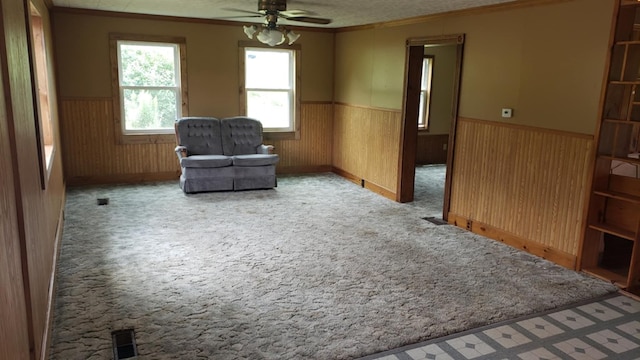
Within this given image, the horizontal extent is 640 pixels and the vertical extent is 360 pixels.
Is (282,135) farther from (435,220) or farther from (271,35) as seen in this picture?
(435,220)

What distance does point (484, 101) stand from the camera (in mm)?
4887

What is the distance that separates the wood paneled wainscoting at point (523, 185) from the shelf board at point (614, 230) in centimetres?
11

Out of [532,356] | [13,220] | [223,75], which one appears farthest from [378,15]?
[13,220]

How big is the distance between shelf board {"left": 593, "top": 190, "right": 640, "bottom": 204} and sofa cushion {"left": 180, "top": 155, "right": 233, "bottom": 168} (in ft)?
14.4

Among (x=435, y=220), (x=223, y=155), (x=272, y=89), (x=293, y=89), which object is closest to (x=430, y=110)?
(x=293, y=89)

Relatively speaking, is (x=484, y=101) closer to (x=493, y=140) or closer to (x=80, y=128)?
(x=493, y=140)

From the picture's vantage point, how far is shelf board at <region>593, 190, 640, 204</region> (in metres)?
3.65

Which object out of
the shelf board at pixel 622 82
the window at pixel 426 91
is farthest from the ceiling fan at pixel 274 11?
the window at pixel 426 91

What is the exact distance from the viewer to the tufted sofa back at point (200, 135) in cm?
676

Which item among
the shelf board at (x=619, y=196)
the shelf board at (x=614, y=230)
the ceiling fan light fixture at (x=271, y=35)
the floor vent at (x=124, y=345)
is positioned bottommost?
the floor vent at (x=124, y=345)

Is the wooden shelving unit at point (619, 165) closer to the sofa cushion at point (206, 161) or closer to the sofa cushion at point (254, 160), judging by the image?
the sofa cushion at point (254, 160)

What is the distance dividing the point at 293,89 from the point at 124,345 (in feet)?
18.5

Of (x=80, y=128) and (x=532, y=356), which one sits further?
(x=80, y=128)

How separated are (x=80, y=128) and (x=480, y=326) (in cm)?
585
